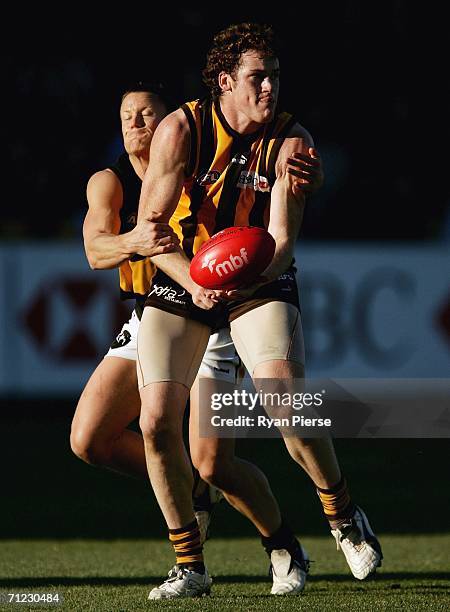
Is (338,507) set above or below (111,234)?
below

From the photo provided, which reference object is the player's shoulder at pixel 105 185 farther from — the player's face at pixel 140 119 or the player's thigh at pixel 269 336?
the player's thigh at pixel 269 336

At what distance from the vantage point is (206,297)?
18.1 feet

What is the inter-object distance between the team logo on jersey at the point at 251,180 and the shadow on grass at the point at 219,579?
1.76 metres

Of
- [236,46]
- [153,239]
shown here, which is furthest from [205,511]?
[236,46]

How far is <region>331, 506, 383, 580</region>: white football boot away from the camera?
5938mm

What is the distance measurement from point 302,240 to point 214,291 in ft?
26.2

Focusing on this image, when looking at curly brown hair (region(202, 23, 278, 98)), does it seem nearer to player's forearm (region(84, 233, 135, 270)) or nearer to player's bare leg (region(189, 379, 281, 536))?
player's forearm (region(84, 233, 135, 270))

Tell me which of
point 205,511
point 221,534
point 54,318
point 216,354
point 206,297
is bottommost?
point 54,318

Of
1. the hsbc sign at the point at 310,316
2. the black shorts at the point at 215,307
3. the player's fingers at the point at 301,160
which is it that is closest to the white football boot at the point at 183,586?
the black shorts at the point at 215,307

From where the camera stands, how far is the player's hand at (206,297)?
5531 millimetres

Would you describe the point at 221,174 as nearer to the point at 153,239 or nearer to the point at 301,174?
the point at 301,174

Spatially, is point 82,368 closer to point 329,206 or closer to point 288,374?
point 329,206

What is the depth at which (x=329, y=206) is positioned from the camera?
14117mm

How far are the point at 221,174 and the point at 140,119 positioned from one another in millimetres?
752
